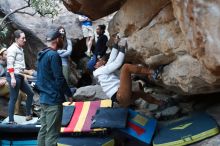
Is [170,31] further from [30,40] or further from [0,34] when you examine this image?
[30,40]

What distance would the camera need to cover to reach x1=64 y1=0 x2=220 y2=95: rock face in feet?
12.3

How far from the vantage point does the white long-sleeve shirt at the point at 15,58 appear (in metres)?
7.93

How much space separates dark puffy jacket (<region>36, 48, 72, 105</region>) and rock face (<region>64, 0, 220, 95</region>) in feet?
5.19

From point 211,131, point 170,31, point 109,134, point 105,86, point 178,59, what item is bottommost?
point 109,134

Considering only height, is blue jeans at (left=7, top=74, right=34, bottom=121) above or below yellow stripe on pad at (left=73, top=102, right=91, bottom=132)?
above

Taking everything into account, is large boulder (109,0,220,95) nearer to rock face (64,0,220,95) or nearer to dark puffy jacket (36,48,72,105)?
rock face (64,0,220,95)

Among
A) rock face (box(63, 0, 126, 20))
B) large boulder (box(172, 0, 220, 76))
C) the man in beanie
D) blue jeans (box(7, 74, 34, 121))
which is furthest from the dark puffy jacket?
large boulder (box(172, 0, 220, 76))

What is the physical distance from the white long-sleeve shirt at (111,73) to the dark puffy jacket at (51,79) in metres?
1.17

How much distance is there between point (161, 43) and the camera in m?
6.34

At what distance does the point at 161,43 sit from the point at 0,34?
20.8 feet

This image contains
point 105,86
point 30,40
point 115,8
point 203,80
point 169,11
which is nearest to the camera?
point 203,80

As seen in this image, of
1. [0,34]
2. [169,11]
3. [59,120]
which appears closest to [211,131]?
[169,11]

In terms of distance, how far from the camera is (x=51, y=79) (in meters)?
6.17

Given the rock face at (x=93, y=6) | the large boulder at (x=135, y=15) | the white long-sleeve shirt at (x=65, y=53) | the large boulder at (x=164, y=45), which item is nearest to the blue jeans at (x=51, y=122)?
the large boulder at (x=164, y=45)
